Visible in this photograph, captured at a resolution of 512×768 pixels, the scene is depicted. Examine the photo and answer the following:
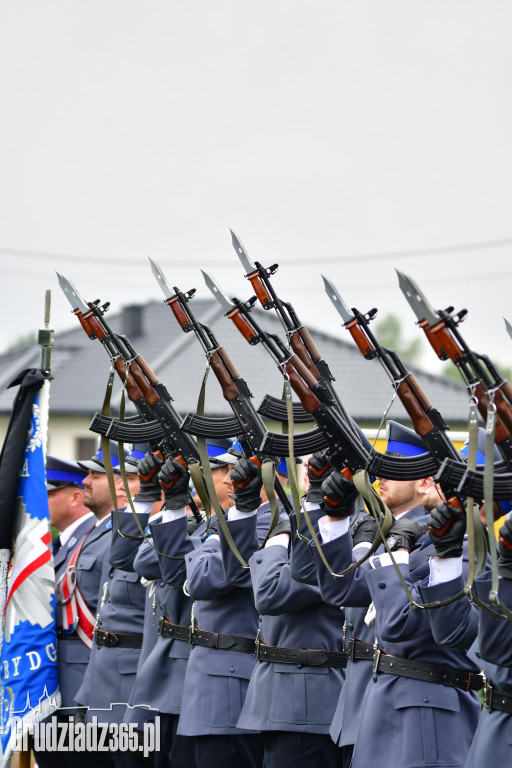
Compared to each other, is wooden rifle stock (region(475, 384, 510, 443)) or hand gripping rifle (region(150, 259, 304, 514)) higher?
hand gripping rifle (region(150, 259, 304, 514))

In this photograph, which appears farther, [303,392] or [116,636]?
[116,636]

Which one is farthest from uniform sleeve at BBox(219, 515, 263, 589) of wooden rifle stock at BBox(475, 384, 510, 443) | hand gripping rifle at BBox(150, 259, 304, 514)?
wooden rifle stock at BBox(475, 384, 510, 443)

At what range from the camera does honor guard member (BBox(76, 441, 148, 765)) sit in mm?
7004

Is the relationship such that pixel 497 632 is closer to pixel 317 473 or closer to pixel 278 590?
pixel 317 473

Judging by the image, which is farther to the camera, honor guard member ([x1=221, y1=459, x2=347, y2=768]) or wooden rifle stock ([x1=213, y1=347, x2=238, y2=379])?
wooden rifle stock ([x1=213, y1=347, x2=238, y2=379])

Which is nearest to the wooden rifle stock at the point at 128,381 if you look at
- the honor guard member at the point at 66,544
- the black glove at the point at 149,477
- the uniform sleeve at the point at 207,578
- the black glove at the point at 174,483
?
the black glove at the point at 149,477

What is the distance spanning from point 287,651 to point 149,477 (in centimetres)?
168

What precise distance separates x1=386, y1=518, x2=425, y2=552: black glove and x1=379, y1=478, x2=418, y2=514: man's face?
0.53 metres

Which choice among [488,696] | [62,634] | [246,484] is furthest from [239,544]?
[62,634]

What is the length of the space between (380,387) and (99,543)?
19.3 m

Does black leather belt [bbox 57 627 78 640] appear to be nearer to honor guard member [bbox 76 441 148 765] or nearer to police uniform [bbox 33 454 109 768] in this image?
police uniform [bbox 33 454 109 768]

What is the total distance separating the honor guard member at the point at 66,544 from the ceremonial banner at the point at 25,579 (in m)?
0.23

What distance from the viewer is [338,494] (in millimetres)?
4926

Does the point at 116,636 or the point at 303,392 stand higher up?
the point at 303,392
